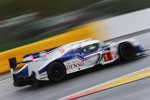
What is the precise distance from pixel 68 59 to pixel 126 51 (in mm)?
1695

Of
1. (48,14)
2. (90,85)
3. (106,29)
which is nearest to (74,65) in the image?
(90,85)

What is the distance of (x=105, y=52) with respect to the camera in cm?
1205

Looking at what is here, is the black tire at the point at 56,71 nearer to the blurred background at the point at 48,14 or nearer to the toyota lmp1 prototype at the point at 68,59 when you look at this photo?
the toyota lmp1 prototype at the point at 68,59

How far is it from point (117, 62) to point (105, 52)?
2.24 ft

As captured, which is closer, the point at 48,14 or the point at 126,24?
the point at 126,24

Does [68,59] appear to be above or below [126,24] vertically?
below

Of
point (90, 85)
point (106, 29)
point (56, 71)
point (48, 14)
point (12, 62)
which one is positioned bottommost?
point (90, 85)

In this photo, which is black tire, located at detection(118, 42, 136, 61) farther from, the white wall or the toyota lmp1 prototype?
the white wall

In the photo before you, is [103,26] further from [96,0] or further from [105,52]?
[96,0]

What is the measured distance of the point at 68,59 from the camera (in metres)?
11.6

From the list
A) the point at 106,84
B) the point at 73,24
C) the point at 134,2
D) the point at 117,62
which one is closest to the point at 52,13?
the point at 134,2

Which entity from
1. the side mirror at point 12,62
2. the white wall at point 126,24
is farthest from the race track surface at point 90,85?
the white wall at point 126,24

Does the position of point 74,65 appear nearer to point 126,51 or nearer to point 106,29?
point 126,51

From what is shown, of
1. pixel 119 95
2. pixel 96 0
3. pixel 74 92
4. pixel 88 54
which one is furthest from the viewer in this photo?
pixel 96 0
